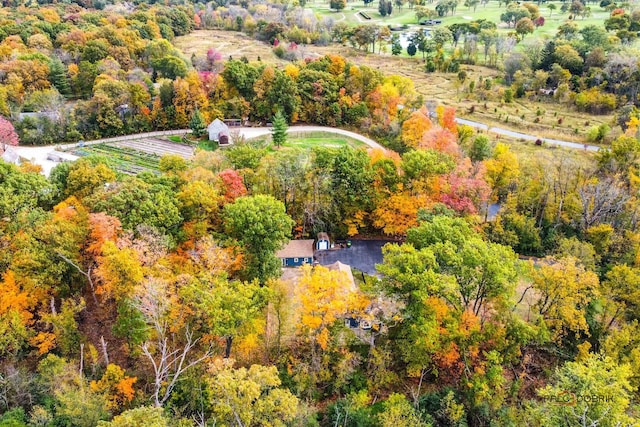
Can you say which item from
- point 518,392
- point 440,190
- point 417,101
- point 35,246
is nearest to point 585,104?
point 417,101

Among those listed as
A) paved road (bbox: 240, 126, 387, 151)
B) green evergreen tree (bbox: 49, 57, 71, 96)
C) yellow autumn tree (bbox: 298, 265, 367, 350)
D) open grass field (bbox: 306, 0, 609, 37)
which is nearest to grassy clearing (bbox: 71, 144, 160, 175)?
paved road (bbox: 240, 126, 387, 151)

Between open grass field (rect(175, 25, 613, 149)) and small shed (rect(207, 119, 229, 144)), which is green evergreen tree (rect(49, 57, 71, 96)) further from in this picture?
open grass field (rect(175, 25, 613, 149))

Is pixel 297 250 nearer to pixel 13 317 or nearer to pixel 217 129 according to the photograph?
pixel 13 317

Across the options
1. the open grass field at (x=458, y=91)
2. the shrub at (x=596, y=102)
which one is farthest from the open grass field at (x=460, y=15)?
the shrub at (x=596, y=102)

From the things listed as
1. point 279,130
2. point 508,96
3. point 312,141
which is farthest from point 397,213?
point 508,96

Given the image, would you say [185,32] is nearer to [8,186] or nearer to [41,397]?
[8,186]
